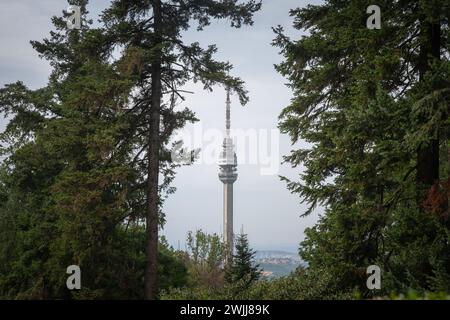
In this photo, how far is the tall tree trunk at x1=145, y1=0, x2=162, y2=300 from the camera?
50.7ft

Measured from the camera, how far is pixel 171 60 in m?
16.2

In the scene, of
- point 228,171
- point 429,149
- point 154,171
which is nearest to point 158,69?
point 154,171

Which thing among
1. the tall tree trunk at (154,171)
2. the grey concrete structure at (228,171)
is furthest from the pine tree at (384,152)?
the grey concrete structure at (228,171)

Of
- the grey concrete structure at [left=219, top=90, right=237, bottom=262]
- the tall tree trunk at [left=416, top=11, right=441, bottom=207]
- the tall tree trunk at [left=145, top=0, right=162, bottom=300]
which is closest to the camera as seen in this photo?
the tall tree trunk at [left=416, top=11, right=441, bottom=207]

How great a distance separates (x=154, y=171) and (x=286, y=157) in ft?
14.9

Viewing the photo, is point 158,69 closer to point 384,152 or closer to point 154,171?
point 154,171

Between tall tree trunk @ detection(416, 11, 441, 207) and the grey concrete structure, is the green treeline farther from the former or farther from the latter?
the grey concrete structure

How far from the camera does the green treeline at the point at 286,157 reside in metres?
9.80

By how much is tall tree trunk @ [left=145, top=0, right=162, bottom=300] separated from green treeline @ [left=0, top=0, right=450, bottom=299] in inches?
1.9

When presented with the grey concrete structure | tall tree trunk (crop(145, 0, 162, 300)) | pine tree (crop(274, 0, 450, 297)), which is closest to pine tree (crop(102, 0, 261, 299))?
tall tree trunk (crop(145, 0, 162, 300))

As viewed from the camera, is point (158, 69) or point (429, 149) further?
point (158, 69)

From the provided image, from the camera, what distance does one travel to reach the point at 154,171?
15.8 metres
